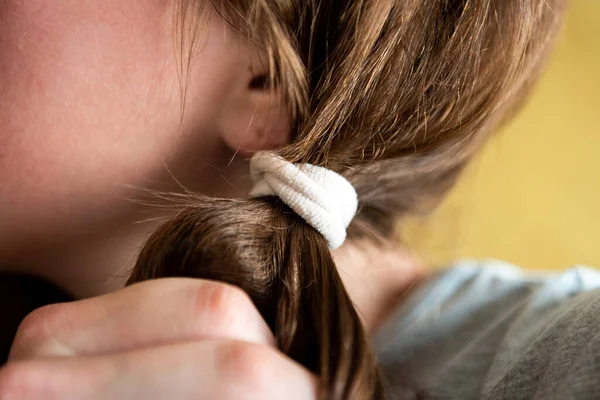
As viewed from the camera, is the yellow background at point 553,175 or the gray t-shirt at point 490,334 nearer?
the gray t-shirt at point 490,334

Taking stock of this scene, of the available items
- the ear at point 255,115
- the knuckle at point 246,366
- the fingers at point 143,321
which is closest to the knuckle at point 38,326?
the fingers at point 143,321

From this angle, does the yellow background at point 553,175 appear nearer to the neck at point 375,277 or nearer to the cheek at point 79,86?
the neck at point 375,277

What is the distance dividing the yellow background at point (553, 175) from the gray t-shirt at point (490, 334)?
372mm

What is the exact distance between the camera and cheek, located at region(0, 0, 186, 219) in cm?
49

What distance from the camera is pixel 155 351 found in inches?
13.8

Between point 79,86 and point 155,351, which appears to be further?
point 79,86

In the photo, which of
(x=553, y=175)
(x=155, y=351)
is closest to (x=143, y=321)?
(x=155, y=351)

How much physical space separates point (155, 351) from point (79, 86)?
24 centimetres

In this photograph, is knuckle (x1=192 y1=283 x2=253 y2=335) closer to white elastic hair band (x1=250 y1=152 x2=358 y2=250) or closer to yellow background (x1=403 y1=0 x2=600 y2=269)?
white elastic hair band (x1=250 y1=152 x2=358 y2=250)

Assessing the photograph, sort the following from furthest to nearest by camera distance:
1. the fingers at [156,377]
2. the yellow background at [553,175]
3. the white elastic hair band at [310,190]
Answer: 1. the yellow background at [553,175]
2. the white elastic hair band at [310,190]
3. the fingers at [156,377]

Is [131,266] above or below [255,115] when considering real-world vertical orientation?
below

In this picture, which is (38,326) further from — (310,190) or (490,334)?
(490,334)

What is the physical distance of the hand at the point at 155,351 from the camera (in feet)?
1.13

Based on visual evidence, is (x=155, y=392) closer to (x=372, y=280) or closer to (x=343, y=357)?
(x=343, y=357)
